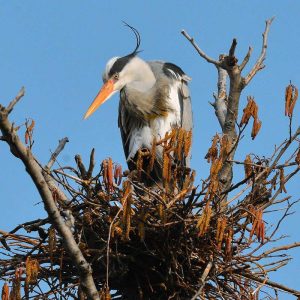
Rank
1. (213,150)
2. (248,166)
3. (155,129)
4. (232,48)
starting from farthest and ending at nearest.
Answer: (155,129) < (232,48) < (248,166) < (213,150)

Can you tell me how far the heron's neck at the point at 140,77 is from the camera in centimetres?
582

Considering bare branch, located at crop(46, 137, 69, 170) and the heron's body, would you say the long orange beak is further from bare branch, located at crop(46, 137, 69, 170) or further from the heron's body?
bare branch, located at crop(46, 137, 69, 170)

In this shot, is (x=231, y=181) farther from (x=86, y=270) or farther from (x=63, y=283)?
(x=86, y=270)

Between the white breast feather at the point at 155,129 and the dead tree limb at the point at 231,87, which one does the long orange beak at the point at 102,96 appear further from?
the dead tree limb at the point at 231,87

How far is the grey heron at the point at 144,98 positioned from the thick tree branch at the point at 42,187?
242 centimetres

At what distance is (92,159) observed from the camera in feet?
13.1

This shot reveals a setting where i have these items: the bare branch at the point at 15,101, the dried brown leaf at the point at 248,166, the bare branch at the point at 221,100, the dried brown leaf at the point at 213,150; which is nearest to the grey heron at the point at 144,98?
the bare branch at the point at 221,100

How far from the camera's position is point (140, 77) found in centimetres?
584

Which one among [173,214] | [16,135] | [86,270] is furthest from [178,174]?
[16,135]

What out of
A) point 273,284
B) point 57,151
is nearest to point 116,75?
point 57,151

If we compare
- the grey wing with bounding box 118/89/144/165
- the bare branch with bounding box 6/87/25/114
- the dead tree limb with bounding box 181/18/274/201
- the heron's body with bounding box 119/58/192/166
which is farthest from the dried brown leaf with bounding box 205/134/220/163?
the grey wing with bounding box 118/89/144/165

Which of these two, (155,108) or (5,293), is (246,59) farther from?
(5,293)

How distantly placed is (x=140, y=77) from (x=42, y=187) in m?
3.02

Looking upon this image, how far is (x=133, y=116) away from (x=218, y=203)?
193 centimetres
